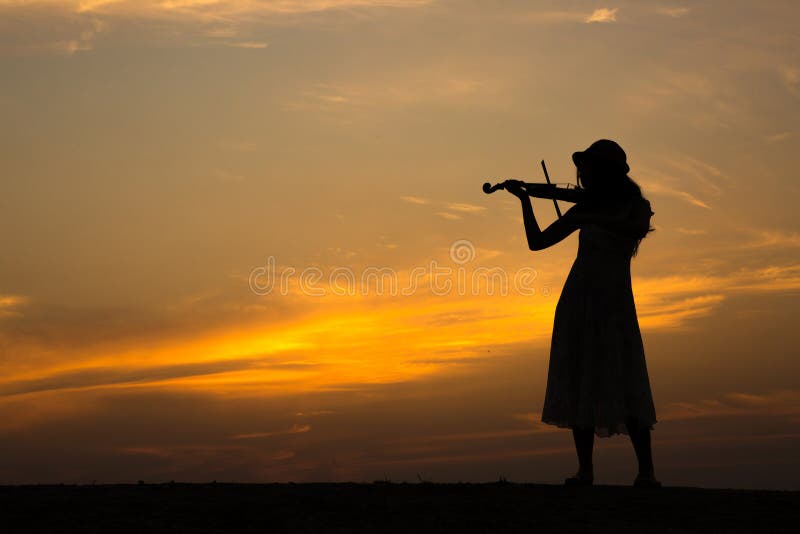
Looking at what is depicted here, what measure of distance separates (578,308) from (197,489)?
15.5 feet

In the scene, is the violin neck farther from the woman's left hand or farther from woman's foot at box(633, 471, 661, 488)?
woman's foot at box(633, 471, 661, 488)

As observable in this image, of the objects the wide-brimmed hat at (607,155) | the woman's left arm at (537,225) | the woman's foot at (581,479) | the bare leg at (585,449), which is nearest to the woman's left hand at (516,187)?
the woman's left arm at (537,225)

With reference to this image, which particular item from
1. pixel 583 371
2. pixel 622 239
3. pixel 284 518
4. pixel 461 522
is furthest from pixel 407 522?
pixel 622 239

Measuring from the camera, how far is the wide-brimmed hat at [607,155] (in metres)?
12.3

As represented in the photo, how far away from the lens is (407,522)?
9875 mm

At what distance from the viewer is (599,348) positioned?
1229 centimetres

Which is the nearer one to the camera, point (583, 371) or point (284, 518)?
point (284, 518)

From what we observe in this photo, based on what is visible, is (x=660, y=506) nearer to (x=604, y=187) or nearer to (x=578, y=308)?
(x=578, y=308)

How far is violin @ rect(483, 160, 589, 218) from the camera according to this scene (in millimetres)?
12531

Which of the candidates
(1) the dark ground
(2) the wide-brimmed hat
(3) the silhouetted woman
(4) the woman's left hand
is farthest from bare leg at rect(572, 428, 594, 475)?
(2) the wide-brimmed hat

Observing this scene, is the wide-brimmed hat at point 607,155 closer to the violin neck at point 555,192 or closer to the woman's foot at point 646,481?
the violin neck at point 555,192

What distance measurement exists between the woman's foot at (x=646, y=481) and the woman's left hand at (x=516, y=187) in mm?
3431

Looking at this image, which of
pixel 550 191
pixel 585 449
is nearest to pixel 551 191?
pixel 550 191

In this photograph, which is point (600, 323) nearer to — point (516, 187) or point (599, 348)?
point (599, 348)
